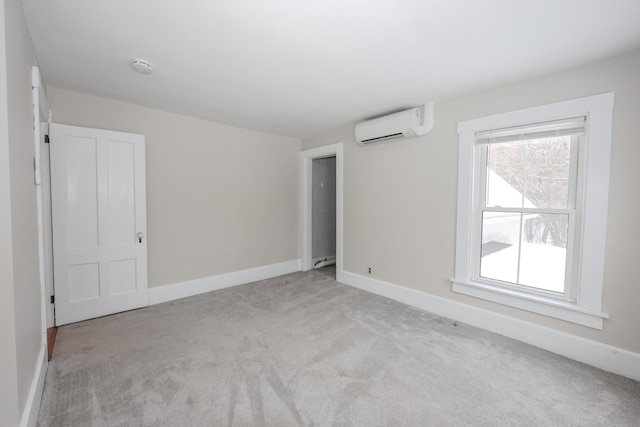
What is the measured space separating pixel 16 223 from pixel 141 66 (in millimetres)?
1492

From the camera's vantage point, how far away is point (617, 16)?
5.18ft

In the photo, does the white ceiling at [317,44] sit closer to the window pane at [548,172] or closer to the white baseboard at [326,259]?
the window pane at [548,172]

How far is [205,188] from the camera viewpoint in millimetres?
3678

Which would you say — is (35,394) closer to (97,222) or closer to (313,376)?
(313,376)

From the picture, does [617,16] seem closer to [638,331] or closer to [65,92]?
[638,331]

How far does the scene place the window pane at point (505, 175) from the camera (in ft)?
8.27

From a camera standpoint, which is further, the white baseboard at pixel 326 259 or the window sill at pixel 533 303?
the white baseboard at pixel 326 259

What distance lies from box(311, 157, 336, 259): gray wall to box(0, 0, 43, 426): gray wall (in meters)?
3.65

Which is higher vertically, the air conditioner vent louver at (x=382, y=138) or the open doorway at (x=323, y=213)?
the air conditioner vent louver at (x=382, y=138)

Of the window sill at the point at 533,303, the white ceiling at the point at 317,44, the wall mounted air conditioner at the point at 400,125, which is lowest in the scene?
the window sill at the point at 533,303

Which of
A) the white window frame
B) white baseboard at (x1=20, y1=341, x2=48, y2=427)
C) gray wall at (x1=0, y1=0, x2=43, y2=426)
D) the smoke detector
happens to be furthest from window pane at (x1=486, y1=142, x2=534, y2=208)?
white baseboard at (x1=20, y1=341, x2=48, y2=427)

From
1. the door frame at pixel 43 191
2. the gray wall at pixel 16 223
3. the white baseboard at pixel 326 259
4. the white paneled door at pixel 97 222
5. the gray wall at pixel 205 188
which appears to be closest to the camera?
the gray wall at pixel 16 223

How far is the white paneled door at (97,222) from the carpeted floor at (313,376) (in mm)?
270

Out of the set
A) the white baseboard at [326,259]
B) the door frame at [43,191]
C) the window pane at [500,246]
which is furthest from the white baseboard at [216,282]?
the window pane at [500,246]
